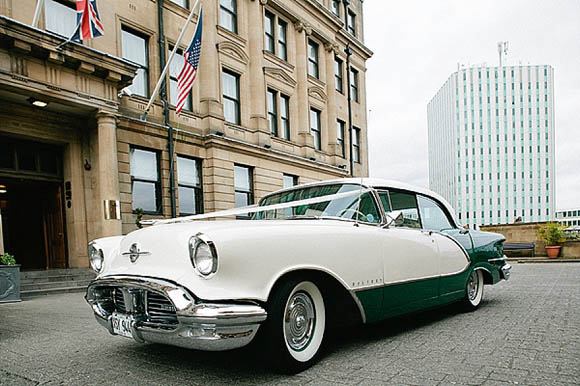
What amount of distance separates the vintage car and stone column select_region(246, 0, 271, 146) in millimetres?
12407

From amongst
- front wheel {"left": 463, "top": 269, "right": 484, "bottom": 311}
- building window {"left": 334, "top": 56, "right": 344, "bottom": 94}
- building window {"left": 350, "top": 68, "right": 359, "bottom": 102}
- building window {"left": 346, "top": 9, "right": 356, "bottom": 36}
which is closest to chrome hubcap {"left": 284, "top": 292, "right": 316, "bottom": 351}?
front wheel {"left": 463, "top": 269, "right": 484, "bottom": 311}

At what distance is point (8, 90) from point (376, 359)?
9.55 m

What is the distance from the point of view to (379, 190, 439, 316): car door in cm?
389

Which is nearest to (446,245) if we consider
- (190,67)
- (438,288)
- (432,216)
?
(432,216)

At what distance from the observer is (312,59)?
21.6m

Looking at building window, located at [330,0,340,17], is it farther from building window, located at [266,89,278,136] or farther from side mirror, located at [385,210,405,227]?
side mirror, located at [385,210,405,227]

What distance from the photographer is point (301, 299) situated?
10.6 feet

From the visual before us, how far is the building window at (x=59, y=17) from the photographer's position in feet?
35.2

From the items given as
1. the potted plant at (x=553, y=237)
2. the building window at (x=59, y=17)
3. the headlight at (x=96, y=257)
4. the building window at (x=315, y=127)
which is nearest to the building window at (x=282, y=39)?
the building window at (x=315, y=127)

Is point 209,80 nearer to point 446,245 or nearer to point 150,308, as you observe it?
point 446,245

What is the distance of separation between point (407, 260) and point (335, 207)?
0.93 metres

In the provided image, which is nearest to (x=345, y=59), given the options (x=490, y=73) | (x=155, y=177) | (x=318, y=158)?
(x=318, y=158)

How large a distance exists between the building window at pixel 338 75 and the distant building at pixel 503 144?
9740 cm

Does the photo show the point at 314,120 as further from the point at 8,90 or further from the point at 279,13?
the point at 8,90
